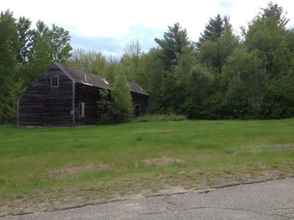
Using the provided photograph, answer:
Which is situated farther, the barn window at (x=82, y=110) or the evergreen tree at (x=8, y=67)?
the evergreen tree at (x=8, y=67)

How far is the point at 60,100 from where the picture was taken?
3225cm

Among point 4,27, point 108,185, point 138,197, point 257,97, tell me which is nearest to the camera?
point 138,197

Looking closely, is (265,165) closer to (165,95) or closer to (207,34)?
(165,95)

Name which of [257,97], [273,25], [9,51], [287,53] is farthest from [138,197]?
[9,51]

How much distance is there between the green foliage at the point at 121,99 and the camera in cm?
3266

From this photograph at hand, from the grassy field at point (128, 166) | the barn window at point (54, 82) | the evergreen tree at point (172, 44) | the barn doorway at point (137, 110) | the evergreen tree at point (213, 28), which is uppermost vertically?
the evergreen tree at point (213, 28)

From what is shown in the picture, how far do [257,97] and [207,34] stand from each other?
15640mm

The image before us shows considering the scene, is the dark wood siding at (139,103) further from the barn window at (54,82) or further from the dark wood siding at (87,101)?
the barn window at (54,82)

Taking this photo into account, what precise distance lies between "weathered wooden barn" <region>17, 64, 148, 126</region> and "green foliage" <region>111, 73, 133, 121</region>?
130 cm

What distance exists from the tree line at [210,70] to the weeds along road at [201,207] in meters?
28.1

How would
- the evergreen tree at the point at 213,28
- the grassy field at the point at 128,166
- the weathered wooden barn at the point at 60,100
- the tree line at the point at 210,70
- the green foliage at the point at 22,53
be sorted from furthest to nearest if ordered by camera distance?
1. the evergreen tree at the point at 213,28
2. the green foliage at the point at 22,53
3. the tree line at the point at 210,70
4. the weathered wooden barn at the point at 60,100
5. the grassy field at the point at 128,166

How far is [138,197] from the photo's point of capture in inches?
238

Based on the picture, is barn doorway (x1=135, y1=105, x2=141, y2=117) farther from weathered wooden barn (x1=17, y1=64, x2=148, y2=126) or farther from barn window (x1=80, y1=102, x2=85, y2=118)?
barn window (x1=80, y1=102, x2=85, y2=118)

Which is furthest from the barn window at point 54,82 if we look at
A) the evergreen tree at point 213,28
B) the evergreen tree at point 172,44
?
the evergreen tree at point 213,28
